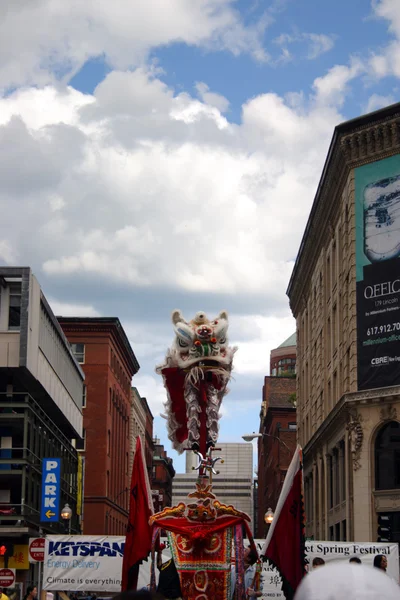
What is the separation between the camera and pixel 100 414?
9000 centimetres

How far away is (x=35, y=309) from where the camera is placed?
173 ft

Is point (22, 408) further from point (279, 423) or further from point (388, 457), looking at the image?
point (279, 423)

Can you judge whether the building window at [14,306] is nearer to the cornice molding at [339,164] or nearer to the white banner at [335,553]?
the cornice molding at [339,164]

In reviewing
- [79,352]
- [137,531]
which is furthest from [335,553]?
[79,352]

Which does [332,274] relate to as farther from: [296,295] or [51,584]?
[51,584]

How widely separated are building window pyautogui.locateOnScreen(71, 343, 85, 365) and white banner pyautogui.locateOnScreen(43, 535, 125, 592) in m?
67.3

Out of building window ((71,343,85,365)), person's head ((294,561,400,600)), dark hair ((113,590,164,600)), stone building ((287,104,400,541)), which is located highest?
building window ((71,343,85,365))

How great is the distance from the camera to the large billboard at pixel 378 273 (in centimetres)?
4791

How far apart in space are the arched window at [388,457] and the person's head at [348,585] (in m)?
45.2

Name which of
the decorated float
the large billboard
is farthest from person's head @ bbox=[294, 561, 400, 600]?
the large billboard

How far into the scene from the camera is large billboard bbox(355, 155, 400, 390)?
47.9m

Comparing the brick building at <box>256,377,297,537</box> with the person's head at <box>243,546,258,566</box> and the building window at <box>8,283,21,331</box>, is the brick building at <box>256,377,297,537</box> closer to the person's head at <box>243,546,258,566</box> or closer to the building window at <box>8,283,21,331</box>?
the building window at <box>8,283,21,331</box>

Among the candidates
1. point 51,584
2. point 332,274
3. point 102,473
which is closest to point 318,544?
point 51,584

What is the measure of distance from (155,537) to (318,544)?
12750 mm
